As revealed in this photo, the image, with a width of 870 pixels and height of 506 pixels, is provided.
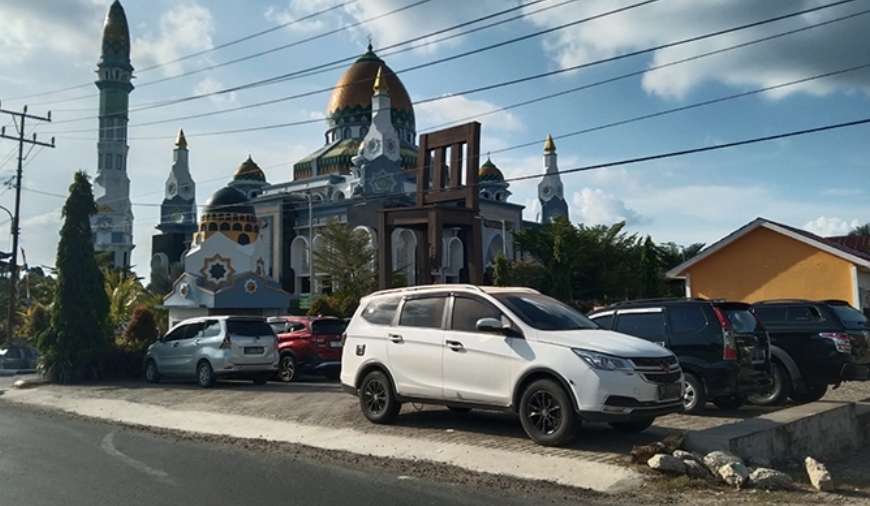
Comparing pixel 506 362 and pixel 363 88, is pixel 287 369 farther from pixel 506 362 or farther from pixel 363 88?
pixel 363 88

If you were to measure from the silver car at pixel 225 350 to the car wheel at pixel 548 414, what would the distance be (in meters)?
9.79

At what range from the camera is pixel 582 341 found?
349 inches

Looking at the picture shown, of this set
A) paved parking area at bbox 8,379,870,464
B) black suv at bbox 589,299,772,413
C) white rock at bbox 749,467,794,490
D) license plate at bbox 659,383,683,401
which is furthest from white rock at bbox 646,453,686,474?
black suv at bbox 589,299,772,413

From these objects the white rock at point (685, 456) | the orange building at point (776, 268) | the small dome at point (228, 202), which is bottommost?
the white rock at point (685, 456)

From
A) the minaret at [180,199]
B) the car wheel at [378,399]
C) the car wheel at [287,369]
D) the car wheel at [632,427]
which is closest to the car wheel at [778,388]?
the car wheel at [632,427]

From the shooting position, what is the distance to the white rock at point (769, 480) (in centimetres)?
738

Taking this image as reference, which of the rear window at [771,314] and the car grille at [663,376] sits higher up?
the rear window at [771,314]

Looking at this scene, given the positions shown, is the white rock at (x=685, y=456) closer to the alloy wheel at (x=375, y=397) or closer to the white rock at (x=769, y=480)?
the white rock at (x=769, y=480)

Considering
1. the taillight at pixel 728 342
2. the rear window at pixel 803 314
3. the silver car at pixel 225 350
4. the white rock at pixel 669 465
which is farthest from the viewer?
the silver car at pixel 225 350

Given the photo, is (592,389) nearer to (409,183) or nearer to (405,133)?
(409,183)

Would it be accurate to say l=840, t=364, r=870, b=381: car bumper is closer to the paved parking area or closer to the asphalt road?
the paved parking area

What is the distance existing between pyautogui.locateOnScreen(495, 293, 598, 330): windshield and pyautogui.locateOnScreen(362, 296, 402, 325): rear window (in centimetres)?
179

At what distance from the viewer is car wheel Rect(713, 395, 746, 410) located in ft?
39.0

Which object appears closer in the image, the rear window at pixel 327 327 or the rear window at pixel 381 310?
the rear window at pixel 381 310
